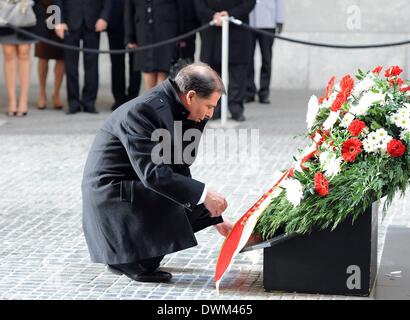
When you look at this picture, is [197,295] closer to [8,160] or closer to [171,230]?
[171,230]

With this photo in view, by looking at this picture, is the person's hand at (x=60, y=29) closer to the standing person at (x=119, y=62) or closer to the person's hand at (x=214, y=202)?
the standing person at (x=119, y=62)

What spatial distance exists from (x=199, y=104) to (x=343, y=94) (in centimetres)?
79

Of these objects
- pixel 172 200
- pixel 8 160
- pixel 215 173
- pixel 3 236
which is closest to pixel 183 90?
pixel 172 200

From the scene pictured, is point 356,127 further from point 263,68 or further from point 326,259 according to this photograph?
point 263,68

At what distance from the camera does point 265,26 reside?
13000 millimetres

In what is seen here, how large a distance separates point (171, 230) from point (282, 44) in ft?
31.8

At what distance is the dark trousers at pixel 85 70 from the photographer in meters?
12.7

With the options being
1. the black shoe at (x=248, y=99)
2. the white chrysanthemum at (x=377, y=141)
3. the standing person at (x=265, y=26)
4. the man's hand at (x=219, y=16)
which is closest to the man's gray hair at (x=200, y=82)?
the white chrysanthemum at (x=377, y=141)

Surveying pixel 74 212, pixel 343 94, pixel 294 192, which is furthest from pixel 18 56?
pixel 294 192

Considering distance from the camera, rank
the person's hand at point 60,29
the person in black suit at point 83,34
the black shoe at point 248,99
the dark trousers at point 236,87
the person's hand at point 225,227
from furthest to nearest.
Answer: the black shoe at point 248,99 → the person in black suit at point 83,34 → the person's hand at point 60,29 → the dark trousers at point 236,87 → the person's hand at point 225,227

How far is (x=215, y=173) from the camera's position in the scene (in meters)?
9.33

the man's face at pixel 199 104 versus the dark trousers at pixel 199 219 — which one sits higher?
the man's face at pixel 199 104

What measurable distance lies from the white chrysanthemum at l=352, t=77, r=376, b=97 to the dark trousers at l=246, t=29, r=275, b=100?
7.76 meters

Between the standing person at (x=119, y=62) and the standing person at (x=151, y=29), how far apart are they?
16.7 inches
